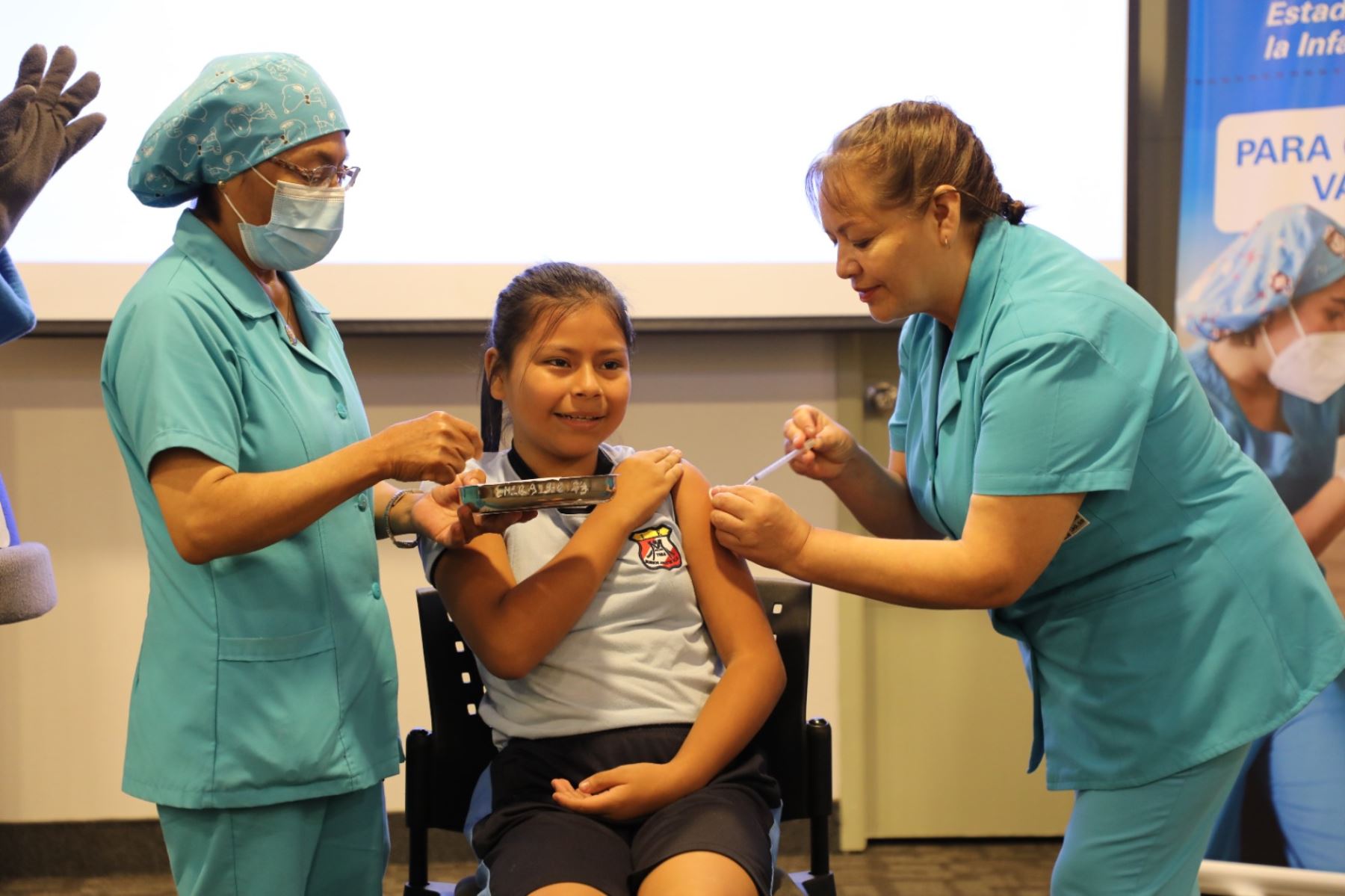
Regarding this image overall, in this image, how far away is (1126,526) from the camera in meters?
1.43

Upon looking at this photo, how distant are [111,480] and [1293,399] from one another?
8.86 feet

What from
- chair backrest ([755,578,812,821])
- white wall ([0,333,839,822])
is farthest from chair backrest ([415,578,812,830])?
Answer: white wall ([0,333,839,822])


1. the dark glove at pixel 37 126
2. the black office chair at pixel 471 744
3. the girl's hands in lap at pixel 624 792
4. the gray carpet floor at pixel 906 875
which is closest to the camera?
the girl's hands in lap at pixel 624 792

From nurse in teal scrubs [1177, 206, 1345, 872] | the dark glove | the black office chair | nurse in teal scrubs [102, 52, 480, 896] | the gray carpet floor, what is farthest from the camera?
the gray carpet floor

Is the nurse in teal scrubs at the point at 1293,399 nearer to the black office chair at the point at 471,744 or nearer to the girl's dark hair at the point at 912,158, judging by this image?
the girl's dark hair at the point at 912,158

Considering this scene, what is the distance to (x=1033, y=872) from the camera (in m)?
2.77

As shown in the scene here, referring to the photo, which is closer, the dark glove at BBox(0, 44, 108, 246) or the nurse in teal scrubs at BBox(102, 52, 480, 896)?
the nurse in teal scrubs at BBox(102, 52, 480, 896)

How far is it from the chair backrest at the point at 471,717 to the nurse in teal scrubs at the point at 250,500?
18 centimetres

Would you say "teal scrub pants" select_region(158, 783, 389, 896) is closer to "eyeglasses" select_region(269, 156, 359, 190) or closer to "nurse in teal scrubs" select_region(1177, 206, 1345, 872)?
"eyeglasses" select_region(269, 156, 359, 190)

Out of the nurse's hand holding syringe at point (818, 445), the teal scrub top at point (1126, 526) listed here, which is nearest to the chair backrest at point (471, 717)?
the nurse's hand holding syringe at point (818, 445)

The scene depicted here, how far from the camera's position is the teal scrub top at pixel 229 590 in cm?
129

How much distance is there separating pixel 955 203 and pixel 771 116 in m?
1.30

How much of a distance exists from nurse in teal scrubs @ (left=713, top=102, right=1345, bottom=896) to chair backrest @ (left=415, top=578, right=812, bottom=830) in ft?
0.69

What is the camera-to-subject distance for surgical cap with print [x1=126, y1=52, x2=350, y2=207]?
1363mm
